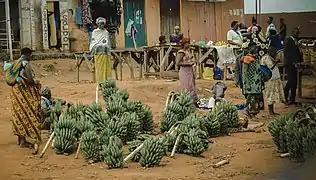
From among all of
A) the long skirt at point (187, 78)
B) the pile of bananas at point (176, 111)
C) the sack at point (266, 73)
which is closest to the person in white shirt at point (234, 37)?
the long skirt at point (187, 78)

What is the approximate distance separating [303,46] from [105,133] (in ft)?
25.3

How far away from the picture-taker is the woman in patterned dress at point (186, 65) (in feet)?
35.3

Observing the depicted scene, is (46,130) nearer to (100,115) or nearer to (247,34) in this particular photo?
(100,115)

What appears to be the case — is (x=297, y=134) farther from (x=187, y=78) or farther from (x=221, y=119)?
(x=187, y=78)

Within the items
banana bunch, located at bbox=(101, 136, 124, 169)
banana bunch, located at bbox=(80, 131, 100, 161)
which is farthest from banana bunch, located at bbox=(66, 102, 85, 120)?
banana bunch, located at bbox=(101, 136, 124, 169)

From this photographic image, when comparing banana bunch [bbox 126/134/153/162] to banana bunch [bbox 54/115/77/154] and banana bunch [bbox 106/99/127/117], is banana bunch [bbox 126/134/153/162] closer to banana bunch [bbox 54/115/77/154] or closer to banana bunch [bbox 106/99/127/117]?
banana bunch [bbox 54/115/77/154]

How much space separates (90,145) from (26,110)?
1.35 metres

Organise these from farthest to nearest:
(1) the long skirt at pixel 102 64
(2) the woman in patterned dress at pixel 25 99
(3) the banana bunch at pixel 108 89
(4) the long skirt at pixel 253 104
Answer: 1. (1) the long skirt at pixel 102 64
2. (3) the banana bunch at pixel 108 89
3. (4) the long skirt at pixel 253 104
4. (2) the woman in patterned dress at pixel 25 99

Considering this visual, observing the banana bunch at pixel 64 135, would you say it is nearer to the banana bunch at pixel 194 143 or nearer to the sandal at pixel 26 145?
the sandal at pixel 26 145

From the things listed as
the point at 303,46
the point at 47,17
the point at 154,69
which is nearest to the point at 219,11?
the point at 47,17

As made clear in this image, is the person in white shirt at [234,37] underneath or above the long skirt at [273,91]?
above

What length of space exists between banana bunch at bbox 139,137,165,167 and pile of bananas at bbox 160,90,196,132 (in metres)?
2.05

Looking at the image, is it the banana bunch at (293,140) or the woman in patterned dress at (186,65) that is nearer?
the banana bunch at (293,140)

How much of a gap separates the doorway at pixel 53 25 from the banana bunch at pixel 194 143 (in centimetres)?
1592
